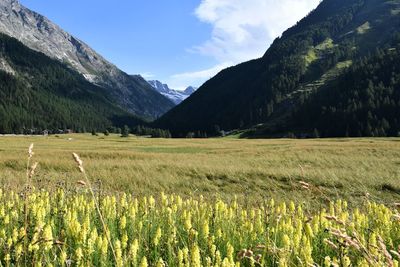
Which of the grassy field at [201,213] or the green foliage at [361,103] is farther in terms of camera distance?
the green foliage at [361,103]

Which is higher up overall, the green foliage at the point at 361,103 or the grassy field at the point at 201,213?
the green foliage at the point at 361,103

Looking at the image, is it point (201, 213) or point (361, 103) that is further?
point (361, 103)

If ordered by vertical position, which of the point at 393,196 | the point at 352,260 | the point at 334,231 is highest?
the point at 334,231

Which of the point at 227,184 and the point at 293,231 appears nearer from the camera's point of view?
the point at 293,231

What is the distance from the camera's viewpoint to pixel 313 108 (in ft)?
601

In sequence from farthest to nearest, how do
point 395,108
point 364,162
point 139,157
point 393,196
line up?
1. point 395,108
2. point 139,157
3. point 364,162
4. point 393,196

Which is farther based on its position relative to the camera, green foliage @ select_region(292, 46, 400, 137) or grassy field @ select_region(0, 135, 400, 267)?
green foliage @ select_region(292, 46, 400, 137)

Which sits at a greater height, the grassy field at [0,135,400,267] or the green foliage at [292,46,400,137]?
the green foliage at [292,46,400,137]

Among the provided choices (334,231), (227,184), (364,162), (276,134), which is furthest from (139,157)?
(276,134)

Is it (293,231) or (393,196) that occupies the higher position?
(293,231)

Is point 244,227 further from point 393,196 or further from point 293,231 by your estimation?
point 393,196

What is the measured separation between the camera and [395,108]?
145 metres

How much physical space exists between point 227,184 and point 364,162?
41.7ft

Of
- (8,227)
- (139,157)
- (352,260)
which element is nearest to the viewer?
(352,260)
